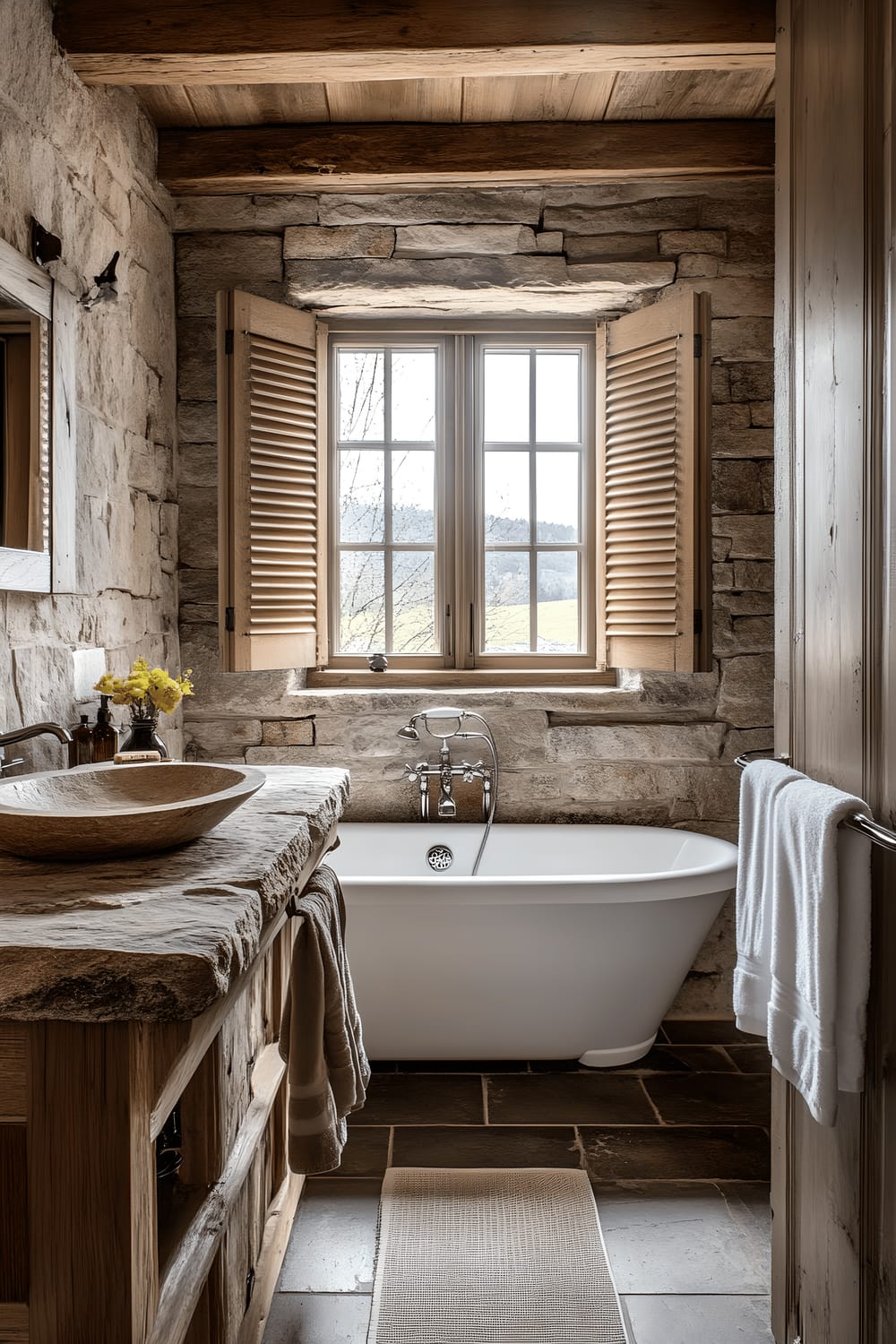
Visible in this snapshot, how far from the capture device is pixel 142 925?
97 cm

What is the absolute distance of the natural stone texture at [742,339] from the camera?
119 inches

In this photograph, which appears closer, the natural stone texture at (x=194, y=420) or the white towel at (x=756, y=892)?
the white towel at (x=756, y=892)

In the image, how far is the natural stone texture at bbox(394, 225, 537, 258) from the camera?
9.98 feet

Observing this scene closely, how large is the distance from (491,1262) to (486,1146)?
0.41 m

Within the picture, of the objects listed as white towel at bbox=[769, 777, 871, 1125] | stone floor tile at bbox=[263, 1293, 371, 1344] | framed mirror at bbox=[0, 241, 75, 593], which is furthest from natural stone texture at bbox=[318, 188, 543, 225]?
stone floor tile at bbox=[263, 1293, 371, 1344]

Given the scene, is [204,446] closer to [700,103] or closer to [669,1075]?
[700,103]

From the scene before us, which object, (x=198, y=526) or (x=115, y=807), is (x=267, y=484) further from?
(x=115, y=807)

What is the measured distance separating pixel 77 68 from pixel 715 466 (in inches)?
83.7

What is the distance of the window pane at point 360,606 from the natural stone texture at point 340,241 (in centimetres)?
101

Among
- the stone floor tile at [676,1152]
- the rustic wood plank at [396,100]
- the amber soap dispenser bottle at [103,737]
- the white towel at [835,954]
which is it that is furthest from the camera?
the rustic wood plank at [396,100]

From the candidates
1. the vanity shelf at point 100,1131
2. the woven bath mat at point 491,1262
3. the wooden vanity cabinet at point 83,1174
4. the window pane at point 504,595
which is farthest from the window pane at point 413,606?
the wooden vanity cabinet at point 83,1174

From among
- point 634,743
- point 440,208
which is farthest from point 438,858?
point 440,208

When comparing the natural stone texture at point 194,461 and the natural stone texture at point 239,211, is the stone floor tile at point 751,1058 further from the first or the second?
the natural stone texture at point 239,211

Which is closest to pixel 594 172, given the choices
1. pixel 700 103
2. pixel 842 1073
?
pixel 700 103
